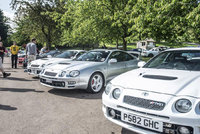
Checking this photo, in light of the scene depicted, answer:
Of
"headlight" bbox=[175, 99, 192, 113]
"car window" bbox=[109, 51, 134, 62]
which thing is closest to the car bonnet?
"headlight" bbox=[175, 99, 192, 113]

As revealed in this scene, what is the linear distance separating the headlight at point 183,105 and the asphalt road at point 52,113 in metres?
1.10

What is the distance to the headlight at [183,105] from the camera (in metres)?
2.13

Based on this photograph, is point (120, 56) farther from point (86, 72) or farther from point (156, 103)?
point (156, 103)

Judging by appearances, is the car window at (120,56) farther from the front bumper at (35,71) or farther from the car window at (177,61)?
the front bumper at (35,71)

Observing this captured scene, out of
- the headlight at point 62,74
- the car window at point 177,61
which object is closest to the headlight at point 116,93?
the car window at point 177,61

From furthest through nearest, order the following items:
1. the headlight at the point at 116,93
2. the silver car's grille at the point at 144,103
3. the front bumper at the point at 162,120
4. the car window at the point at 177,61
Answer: the car window at the point at 177,61 → the headlight at the point at 116,93 → the silver car's grille at the point at 144,103 → the front bumper at the point at 162,120

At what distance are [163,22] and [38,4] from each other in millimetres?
17338

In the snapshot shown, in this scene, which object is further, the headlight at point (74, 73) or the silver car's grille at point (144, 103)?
the headlight at point (74, 73)

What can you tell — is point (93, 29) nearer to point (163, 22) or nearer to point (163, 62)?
point (163, 22)

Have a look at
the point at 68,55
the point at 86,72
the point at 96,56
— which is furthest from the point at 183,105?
the point at 68,55

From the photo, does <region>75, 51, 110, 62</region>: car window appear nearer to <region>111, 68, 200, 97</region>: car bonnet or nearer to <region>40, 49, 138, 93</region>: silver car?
<region>40, 49, 138, 93</region>: silver car

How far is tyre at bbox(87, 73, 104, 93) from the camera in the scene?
514 centimetres

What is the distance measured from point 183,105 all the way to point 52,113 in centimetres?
268

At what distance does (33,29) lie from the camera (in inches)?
906
